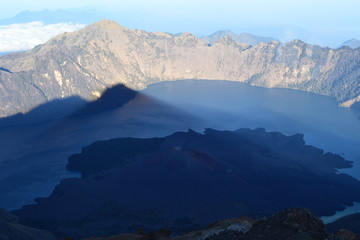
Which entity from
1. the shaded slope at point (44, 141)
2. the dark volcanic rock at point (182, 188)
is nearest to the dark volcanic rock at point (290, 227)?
the dark volcanic rock at point (182, 188)

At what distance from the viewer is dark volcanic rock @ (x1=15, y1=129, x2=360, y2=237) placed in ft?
299

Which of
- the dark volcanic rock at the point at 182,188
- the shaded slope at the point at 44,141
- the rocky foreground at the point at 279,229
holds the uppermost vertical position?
the rocky foreground at the point at 279,229

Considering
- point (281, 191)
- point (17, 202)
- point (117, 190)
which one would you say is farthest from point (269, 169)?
point (17, 202)

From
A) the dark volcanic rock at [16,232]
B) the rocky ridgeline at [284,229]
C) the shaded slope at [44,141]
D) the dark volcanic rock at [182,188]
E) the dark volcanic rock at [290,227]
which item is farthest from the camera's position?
the shaded slope at [44,141]

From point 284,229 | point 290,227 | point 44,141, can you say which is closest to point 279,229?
point 284,229

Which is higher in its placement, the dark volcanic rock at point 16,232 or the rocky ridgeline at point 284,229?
the rocky ridgeline at point 284,229

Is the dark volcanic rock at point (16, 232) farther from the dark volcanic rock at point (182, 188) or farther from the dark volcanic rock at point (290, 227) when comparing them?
the dark volcanic rock at point (290, 227)

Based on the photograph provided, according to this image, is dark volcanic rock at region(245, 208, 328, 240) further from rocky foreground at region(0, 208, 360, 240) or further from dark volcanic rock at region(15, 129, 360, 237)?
dark volcanic rock at region(15, 129, 360, 237)

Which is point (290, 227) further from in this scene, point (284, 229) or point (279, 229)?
point (279, 229)

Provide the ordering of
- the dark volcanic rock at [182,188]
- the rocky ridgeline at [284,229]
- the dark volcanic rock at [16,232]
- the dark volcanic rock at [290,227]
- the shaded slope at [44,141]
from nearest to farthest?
1. the rocky ridgeline at [284,229]
2. the dark volcanic rock at [290,227]
3. the dark volcanic rock at [16,232]
4. the dark volcanic rock at [182,188]
5. the shaded slope at [44,141]

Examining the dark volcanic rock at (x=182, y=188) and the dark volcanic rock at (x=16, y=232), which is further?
the dark volcanic rock at (x=182, y=188)

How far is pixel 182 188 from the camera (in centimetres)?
10431

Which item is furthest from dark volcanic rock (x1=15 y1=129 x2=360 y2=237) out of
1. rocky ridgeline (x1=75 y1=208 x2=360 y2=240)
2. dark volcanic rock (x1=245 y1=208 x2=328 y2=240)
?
dark volcanic rock (x1=245 y1=208 x2=328 y2=240)

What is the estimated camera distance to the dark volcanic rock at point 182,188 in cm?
9100
